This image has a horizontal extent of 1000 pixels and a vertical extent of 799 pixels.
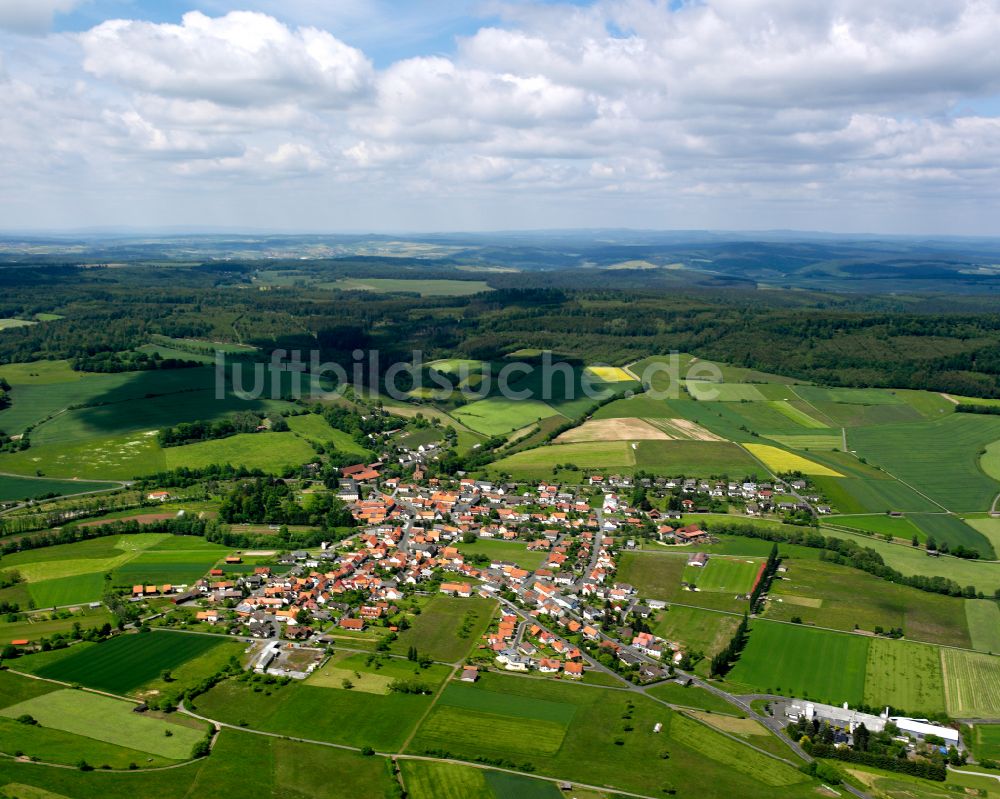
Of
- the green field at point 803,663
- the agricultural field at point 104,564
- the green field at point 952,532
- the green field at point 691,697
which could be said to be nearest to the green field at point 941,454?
the green field at point 952,532

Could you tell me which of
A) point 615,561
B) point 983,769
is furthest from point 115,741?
point 983,769

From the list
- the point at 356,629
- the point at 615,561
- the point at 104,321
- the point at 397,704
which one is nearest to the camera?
the point at 397,704

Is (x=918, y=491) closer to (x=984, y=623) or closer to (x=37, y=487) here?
(x=984, y=623)

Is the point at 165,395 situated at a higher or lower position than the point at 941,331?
lower

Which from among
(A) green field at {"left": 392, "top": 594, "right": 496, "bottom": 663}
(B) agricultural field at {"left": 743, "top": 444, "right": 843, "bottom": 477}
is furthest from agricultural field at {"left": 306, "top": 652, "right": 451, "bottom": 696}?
(B) agricultural field at {"left": 743, "top": 444, "right": 843, "bottom": 477}

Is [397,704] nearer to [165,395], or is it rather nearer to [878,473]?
[878,473]

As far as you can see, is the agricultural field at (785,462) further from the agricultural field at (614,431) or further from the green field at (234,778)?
the green field at (234,778)
